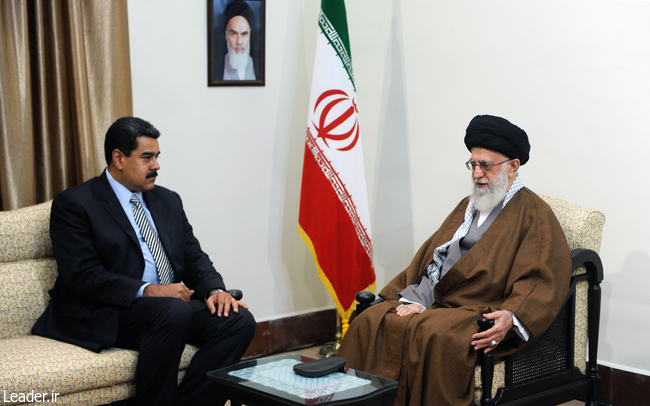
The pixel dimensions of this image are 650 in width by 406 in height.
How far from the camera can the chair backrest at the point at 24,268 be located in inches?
125

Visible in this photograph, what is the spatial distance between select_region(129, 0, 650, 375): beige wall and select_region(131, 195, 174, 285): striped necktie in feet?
2.72

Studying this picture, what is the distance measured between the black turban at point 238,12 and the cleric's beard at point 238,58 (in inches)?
5.2

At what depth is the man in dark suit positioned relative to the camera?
3023mm

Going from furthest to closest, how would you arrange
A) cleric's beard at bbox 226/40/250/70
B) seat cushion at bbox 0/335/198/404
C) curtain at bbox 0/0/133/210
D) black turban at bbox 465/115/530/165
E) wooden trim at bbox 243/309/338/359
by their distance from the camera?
wooden trim at bbox 243/309/338/359, cleric's beard at bbox 226/40/250/70, curtain at bbox 0/0/133/210, black turban at bbox 465/115/530/165, seat cushion at bbox 0/335/198/404

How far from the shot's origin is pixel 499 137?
315 cm

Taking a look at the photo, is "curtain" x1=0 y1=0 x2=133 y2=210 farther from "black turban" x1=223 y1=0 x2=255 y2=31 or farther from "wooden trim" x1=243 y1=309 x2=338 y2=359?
"wooden trim" x1=243 y1=309 x2=338 y2=359

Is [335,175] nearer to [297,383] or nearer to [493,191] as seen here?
[493,191]

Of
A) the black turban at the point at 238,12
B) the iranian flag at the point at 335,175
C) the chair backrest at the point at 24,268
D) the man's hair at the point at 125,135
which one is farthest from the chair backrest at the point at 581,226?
the chair backrest at the point at 24,268

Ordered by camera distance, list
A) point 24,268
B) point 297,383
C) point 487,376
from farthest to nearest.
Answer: point 24,268, point 487,376, point 297,383

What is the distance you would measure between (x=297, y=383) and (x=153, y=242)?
3.77 feet

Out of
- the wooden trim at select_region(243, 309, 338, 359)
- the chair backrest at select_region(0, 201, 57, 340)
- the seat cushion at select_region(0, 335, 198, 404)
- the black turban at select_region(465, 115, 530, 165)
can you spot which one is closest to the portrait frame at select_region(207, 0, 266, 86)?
the chair backrest at select_region(0, 201, 57, 340)

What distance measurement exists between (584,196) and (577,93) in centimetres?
54

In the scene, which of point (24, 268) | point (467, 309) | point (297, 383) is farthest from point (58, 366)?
point (467, 309)

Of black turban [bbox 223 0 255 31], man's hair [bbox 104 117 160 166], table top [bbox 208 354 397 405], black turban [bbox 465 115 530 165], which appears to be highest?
black turban [bbox 223 0 255 31]
